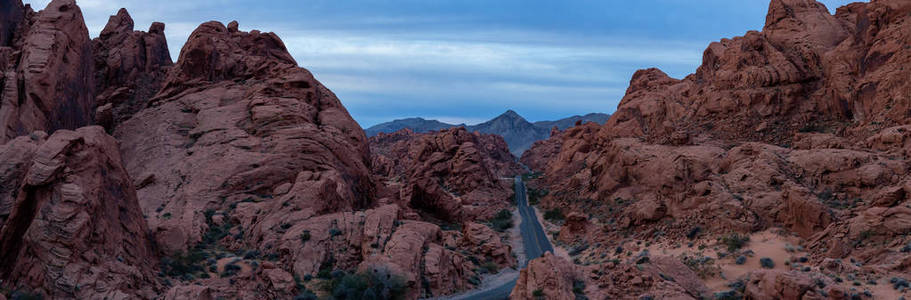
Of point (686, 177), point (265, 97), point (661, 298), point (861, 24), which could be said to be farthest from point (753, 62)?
point (265, 97)

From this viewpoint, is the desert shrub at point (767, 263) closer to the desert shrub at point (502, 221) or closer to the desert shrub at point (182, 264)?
the desert shrub at point (182, 264)

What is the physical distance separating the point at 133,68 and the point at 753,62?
5747cm

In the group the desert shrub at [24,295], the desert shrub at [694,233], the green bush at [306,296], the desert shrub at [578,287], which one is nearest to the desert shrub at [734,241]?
the desert shrub at [694,233]

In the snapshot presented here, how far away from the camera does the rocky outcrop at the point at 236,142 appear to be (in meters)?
34.8

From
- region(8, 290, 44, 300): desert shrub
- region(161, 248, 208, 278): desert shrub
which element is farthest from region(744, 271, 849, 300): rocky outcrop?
region(8, 290, 44, 300): desert shrub

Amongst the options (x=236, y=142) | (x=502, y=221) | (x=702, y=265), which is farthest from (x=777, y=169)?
(x=236, y=142)

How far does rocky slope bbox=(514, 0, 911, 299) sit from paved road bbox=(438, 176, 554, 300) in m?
2.70

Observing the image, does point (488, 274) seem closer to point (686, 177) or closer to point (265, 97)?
point (686, 177)

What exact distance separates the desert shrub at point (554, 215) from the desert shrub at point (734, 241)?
101ft

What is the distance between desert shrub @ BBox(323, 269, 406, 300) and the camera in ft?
89.0

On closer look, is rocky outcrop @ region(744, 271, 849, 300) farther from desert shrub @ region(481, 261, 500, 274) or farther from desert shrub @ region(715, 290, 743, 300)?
desert shrub @ region(481, 261, 500, 274)

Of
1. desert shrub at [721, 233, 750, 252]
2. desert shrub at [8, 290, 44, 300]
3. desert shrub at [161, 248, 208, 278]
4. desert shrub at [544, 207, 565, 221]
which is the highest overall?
desert shrub at [8, 290, 44, 300]

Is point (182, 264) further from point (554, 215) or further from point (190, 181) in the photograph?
point (554, 215)

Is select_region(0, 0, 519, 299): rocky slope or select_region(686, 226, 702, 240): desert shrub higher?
select_region(0, 0, 519, 299): rocky slope
